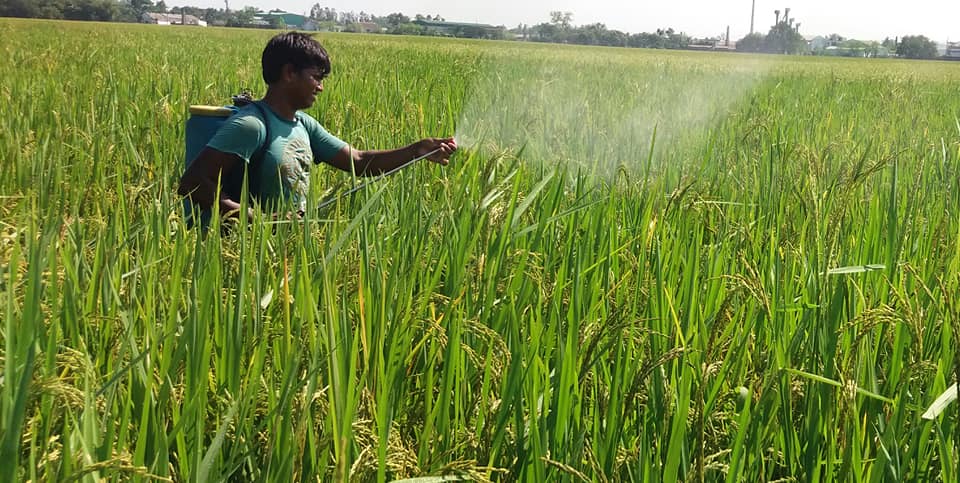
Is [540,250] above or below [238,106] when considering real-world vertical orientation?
below

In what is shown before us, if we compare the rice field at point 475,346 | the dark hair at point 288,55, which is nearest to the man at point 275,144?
the dark hair at point 288,55

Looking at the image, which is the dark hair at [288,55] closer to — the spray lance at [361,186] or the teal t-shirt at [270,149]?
the teal t-shirt at [270,149]

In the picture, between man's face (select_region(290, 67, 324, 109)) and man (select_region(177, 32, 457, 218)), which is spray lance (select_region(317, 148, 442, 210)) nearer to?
man (select_region(177, 32, 457, 218))

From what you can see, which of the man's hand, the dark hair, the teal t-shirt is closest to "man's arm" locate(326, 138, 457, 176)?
the man's hand

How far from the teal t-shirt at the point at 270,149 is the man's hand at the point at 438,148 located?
331 mm

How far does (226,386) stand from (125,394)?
A: 0.16 meters

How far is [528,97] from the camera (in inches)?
210

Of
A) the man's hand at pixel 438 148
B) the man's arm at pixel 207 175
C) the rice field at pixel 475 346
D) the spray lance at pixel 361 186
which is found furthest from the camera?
the man's hand at pixel 438 148

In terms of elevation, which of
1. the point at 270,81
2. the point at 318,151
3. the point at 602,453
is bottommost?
the point at 602,453

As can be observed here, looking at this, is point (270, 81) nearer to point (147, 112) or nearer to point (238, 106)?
point (238, 106)

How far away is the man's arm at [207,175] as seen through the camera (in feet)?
7.55

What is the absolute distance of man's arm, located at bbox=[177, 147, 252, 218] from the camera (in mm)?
2303

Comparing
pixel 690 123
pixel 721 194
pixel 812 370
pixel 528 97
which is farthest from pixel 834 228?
pixel 528 97

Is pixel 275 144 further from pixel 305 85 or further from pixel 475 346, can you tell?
pixel 475 346
